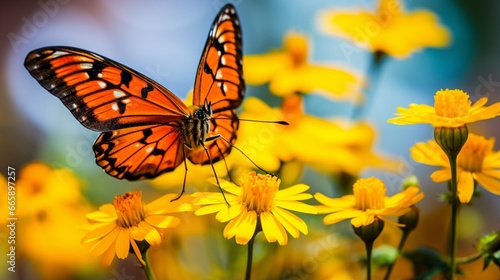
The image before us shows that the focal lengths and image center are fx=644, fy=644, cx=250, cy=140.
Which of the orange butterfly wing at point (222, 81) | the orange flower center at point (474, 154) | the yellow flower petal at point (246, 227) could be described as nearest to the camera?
the yellow flower petal at point (246, 227)

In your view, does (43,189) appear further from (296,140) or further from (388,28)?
(388,28)

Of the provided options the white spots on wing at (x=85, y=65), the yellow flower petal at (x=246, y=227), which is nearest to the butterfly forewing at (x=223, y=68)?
the white spots on wing at (x=85, y=65)

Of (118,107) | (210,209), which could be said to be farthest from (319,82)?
(210,209)

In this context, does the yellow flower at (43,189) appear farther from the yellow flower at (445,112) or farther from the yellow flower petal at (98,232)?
the yellow flower at (445,112)

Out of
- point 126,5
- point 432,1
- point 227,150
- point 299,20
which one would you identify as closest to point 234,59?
point 227,150

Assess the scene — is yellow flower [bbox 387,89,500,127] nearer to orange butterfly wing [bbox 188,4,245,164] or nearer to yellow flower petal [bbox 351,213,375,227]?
yellow flower petal [bbox 351,213,375,227]
